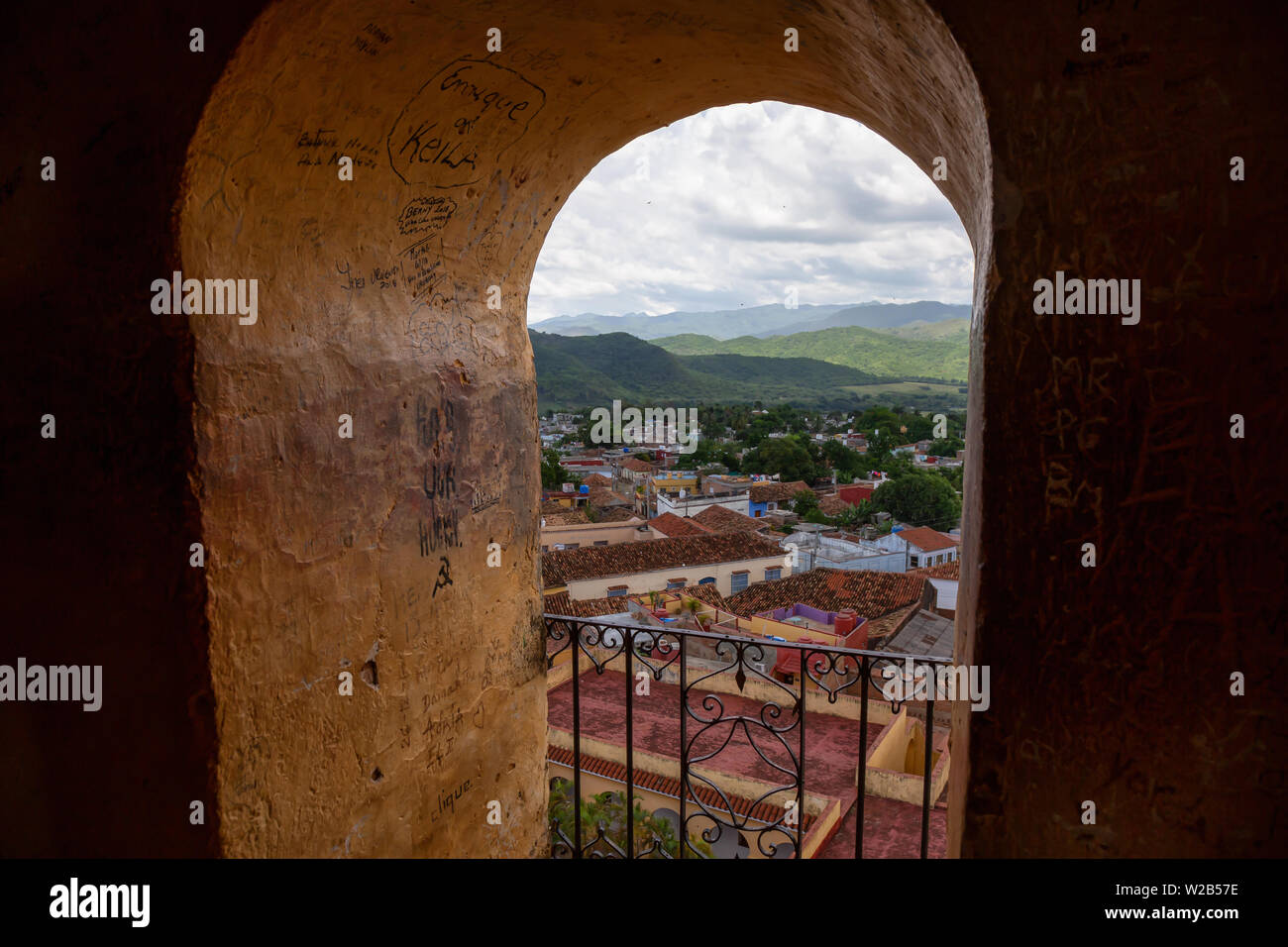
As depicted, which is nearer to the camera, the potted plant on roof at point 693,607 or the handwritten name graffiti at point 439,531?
the handwritten name graffiti at point 439,531

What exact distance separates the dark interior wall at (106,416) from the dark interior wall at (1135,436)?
1.73m

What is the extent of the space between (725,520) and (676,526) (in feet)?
10.9

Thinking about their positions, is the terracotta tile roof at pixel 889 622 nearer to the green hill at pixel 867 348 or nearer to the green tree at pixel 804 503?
the green tree at pixel 804 503

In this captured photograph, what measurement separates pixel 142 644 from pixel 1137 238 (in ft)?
7.77

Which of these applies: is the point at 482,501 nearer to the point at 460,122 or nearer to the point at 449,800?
the point at 449,800

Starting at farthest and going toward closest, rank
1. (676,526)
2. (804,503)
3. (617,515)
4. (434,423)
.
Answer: (804,503) → (617,515) → (676,526) → (434,423)

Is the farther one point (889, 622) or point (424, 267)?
point (889, 622)

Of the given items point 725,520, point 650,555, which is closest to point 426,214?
point 650,555

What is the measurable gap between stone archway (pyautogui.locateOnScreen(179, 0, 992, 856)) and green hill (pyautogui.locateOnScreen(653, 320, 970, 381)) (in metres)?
78.4

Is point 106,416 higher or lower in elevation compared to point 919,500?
higher

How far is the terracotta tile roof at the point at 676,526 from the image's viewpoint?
23578 millimetres

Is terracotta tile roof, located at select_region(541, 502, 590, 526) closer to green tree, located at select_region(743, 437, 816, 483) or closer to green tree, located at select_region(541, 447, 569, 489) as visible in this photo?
green tree, located at select_region(541, 447, 569, 489)

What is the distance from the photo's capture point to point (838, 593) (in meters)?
17.6

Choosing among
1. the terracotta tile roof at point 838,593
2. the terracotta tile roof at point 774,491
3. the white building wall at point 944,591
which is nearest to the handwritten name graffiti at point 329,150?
the terracotta tile roof at point 838,593
